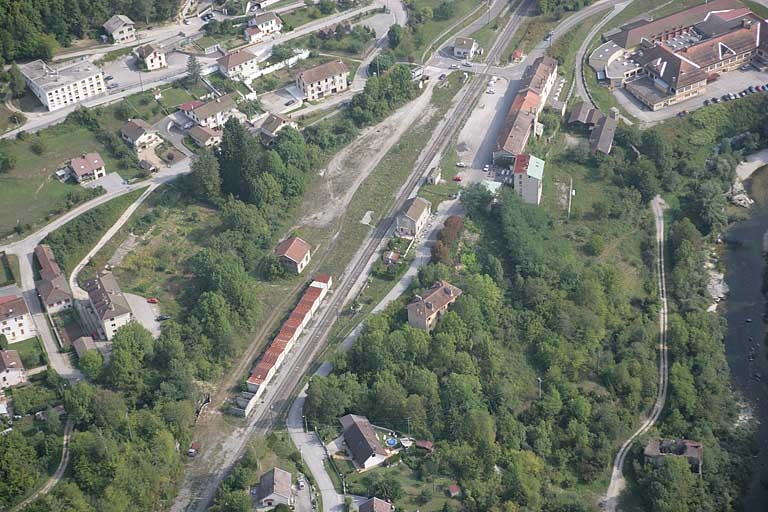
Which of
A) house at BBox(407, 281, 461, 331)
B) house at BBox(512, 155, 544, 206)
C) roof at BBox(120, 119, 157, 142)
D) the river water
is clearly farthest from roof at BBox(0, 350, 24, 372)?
the river water

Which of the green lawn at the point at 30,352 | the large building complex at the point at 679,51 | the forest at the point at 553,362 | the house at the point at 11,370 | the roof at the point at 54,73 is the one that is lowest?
the forest at the point at 553,362

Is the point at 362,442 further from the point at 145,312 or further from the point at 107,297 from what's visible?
the point at 107,297

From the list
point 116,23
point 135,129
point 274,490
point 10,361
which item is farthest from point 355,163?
point 274,490

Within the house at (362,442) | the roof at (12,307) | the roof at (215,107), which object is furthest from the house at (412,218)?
the roof at (12,307)

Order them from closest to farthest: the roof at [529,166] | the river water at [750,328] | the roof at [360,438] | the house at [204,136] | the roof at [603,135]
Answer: the roof at [360,438] → the river water at [750,328] → the roof at [529,166] → the house at [204,136] → the roof at [603,135]

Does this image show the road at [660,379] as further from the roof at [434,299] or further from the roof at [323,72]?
the roof at [323,72]

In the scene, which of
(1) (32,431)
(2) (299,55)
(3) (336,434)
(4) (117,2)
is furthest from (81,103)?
(3) (336,434)
